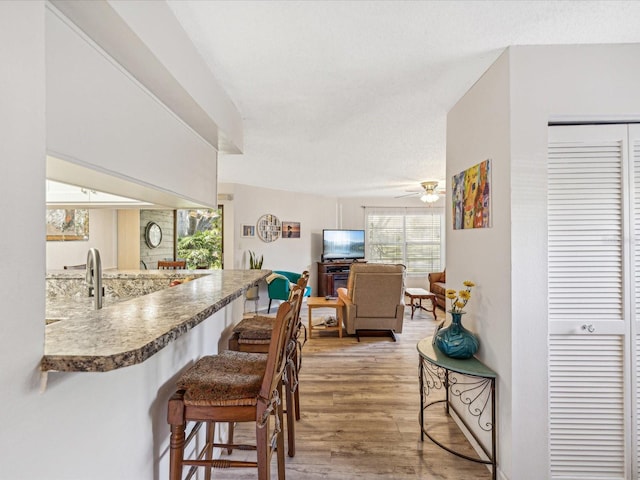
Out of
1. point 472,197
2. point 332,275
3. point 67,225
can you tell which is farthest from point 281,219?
point 472,197

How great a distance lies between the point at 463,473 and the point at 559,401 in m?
0.68

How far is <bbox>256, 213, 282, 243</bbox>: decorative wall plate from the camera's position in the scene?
Result: 643cm

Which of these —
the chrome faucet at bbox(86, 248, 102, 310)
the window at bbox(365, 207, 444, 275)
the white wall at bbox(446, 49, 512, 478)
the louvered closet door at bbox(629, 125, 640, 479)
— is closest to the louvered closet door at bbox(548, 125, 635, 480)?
the louvered closet door at bbox(629, 125, 640, 479)

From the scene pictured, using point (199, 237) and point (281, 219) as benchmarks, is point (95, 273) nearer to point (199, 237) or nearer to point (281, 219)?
point (281, 219)

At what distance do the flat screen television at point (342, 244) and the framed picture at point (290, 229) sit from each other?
22.2 inches

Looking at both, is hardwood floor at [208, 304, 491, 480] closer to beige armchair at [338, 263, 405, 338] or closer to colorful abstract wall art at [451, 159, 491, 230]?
beige armchair at [338, 263, 405, 338]

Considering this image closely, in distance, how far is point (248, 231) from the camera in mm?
6273

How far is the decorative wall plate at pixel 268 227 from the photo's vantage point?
6.43 metres

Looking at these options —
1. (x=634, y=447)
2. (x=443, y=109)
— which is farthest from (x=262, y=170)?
(x=634, y=447)

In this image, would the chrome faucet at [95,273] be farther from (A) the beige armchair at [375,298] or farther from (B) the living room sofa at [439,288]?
(B) the living room sofa at [439,288]

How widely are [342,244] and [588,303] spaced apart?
5.47 meters

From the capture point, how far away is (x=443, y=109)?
2.51 m

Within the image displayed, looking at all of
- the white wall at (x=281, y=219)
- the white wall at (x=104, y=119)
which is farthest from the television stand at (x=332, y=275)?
the white wall at (x=104, y=119)

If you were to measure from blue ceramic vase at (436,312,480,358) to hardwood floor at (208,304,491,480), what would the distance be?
659mm
